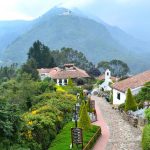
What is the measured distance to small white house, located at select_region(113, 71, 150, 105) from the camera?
4744cm

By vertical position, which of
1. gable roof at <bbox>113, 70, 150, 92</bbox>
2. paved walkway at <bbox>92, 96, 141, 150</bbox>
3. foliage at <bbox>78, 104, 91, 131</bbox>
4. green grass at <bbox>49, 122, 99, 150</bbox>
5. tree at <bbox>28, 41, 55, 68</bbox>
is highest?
tree at <bbox>28, 41, 55, 68</bbox>

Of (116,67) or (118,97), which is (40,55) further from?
(118,97)

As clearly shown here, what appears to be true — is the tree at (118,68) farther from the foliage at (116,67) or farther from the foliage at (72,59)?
the foliage at (72,59)

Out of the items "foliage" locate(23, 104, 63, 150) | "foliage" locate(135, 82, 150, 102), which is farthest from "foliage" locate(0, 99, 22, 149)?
"foliage" locate(135, 82, 150, 102)

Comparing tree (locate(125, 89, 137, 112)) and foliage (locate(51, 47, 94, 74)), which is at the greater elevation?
Answer: foliage (locate(51, 47, 94, 74))

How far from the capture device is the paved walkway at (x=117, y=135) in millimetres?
26473

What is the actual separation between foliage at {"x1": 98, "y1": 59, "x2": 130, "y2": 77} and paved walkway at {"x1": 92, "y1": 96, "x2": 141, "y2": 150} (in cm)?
9262

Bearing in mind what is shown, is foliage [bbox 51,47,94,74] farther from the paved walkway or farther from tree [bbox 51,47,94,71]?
the paved walkway

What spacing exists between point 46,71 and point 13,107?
243ft

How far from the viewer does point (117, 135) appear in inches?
1188

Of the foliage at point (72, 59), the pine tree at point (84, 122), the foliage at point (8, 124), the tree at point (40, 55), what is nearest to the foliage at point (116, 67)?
the foliage at point (72, 59)

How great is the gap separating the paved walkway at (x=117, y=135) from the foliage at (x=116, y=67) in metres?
92.6

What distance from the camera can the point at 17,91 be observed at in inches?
1845

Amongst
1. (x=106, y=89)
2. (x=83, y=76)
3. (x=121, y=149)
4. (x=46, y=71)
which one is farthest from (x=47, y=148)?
(x=46, y=71)
